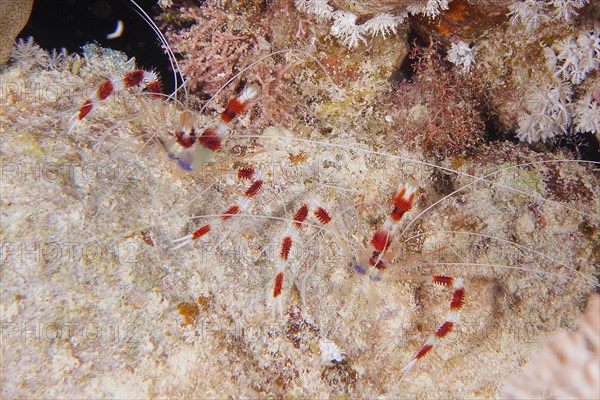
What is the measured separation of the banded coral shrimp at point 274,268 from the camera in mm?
2816

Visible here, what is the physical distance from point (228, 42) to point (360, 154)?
189cm

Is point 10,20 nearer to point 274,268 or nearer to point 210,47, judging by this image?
point 210,47

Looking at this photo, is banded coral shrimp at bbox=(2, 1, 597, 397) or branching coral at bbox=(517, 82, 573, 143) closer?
banded coral shrimp at bbox=(2, 1, 597, 397)

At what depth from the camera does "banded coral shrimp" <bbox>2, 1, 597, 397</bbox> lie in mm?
2816

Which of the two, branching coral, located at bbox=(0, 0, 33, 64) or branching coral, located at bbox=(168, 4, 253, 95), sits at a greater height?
branching coral, located at bbox=(168, 4, 253, 95)

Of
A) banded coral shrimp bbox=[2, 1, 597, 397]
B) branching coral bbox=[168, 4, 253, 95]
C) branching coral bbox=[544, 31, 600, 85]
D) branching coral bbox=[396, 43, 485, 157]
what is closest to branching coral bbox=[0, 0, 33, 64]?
banded coral shrimp bbox=[2, 1, 597, 397]

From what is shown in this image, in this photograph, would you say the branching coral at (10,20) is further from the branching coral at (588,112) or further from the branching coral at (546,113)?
the branching coral at (588,112)

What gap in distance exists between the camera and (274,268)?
3.39 m

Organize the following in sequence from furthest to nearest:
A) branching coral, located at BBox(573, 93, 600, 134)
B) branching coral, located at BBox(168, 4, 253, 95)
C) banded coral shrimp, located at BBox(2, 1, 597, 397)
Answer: branching coral, located at BBox(168, 4, 253, 95), branching coral, located at BBox(573, 93, 600, 134), banded coral shrimp, located at BBox(2, 1, 597, 397)

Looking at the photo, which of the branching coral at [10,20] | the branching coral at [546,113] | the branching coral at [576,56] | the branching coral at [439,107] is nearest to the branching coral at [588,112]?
the branching coral at [546,113]

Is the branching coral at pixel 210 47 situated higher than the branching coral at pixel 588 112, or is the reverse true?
the branching coral at pixel 588 112

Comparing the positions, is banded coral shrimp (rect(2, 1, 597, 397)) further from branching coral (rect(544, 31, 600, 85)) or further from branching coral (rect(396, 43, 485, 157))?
branching coral (rect(544, 31, 600, 85))

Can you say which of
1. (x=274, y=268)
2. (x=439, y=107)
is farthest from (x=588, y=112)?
(x=274, y=268)

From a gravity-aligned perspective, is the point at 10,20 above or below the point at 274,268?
above
